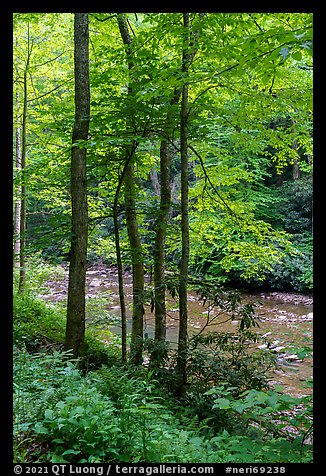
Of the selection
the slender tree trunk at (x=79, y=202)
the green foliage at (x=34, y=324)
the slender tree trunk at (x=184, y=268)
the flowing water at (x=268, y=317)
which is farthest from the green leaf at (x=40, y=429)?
the flowing water at (x=268, y=317)

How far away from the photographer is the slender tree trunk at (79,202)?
497 centimetres

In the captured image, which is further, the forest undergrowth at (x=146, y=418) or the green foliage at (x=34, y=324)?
the green foliage at (x=34, y=324)

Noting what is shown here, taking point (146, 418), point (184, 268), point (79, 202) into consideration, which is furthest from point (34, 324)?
point (146, 418)

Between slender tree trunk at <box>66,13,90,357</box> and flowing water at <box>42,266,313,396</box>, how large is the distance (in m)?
1.50

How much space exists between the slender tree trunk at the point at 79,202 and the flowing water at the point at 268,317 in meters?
1.50

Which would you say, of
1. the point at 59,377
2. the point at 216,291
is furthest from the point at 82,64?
the point at 59,377

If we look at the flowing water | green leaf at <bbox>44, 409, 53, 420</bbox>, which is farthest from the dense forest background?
the flowing water

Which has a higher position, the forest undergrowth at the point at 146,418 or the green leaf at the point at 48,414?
the green leaf at the point at 48,414

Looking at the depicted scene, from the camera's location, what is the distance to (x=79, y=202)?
5.03 meters

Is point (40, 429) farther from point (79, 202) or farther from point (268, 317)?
point (268, 317)

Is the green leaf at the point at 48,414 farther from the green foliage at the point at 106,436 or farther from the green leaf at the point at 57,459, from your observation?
the green leaf at the point at 57,459
